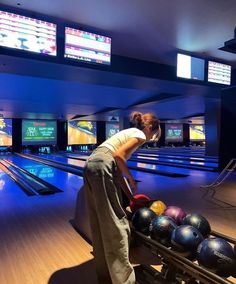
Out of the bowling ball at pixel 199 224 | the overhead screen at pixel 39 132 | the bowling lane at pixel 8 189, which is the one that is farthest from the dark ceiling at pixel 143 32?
the overhead screen at pixel 39 132

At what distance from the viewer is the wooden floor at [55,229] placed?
1981 millimetres

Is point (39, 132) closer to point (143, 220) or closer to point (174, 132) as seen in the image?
point (174, 132)

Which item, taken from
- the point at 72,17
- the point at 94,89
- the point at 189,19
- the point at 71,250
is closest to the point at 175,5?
the point at 189,19

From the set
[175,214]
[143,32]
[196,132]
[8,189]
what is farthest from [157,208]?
[196,132]

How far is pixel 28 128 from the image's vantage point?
16.7m

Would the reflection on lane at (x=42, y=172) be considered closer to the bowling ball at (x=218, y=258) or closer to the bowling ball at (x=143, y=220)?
the bowling ball at (x=143, y=220)

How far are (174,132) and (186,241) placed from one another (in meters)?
20.7

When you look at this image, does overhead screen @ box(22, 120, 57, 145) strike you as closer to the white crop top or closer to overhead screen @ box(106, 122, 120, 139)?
overhead screen @ box(106, 122, 120, 139)

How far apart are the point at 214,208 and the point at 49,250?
2250mm

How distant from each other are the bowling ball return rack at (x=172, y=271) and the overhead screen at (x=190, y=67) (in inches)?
150

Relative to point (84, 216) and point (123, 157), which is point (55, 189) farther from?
point (123, 157)

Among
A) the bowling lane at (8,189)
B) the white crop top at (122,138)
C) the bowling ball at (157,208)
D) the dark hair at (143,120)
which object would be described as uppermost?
the dark hair at (143,120)

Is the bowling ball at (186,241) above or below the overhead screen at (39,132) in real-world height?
below

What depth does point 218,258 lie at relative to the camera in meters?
1.46
